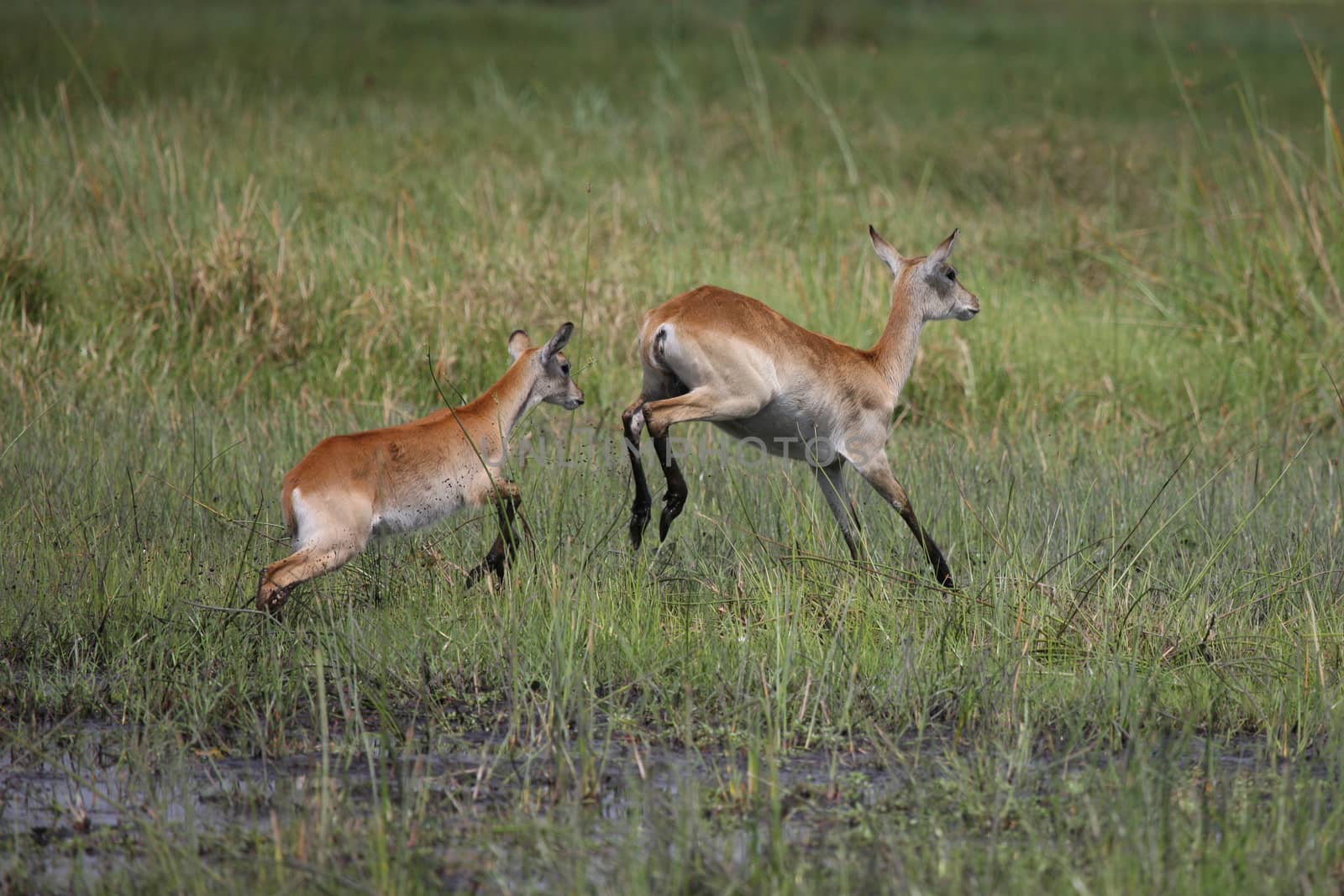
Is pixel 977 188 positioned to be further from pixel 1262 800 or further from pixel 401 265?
pixel 1262 800

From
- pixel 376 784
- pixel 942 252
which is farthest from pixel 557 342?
pixel 376 784

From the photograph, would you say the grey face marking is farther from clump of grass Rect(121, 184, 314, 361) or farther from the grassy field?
clump of grass Rect(121, 184, 314, 361)

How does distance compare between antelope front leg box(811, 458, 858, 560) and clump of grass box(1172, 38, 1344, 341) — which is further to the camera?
clump of grass box(1172, 38, 1344, 341)

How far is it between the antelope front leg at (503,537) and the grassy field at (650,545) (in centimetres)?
12

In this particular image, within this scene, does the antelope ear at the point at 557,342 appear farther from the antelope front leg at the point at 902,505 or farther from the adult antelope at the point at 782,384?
the antelope front leg at the point at 902,505

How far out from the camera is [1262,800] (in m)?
3.67

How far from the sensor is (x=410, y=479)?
15.5 feet

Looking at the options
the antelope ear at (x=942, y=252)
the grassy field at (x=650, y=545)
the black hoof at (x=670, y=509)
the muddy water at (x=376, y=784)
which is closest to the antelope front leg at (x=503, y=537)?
the grassy field at (x=650, y=545)

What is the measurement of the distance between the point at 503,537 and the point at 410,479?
1.28 ft

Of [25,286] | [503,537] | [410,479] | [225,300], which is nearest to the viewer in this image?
[410,479]

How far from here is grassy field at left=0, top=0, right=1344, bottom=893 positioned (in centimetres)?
339

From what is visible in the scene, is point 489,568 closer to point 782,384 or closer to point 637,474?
point 637,474

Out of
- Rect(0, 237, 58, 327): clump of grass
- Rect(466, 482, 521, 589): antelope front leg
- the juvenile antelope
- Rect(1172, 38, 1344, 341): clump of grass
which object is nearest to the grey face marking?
the juvenile antelope

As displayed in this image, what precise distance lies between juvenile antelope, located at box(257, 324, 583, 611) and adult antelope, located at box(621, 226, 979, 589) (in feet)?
1.28
